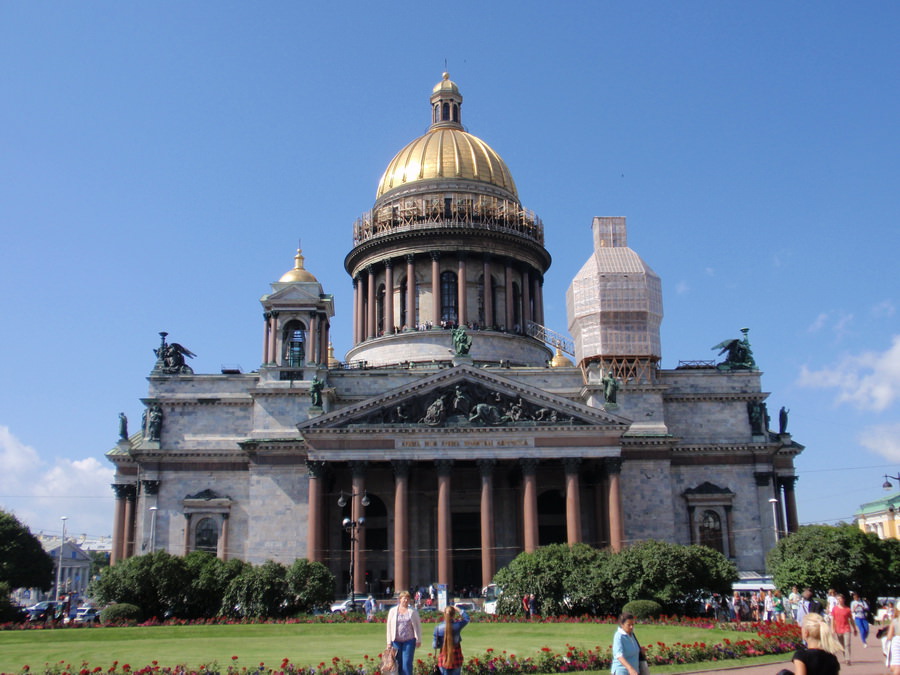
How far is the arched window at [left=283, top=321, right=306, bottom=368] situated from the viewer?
5947 centimetres

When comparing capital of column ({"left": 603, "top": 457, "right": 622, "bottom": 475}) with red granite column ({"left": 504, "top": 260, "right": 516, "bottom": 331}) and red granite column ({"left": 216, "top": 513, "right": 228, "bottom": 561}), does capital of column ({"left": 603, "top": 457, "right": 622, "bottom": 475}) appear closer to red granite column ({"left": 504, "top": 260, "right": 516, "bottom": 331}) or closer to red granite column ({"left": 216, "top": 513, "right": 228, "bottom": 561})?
red granite column ({"left": 504, "top": 260, "right": 516, "bottom": 331})

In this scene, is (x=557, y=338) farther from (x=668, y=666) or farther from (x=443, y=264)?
(x=668, y=666)

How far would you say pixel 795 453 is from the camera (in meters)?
63.0

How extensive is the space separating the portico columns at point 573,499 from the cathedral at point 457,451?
4.9 inches

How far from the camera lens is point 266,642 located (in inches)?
1186

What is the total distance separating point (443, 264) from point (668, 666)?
49525 millimetres

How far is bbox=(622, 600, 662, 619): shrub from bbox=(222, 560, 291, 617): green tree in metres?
14.9

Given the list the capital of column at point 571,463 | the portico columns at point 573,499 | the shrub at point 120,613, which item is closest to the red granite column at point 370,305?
the capital of column at point 571,463

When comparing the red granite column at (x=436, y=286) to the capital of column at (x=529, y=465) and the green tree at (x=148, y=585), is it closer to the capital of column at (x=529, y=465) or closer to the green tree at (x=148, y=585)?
the capital of column at (x=529, y=465)

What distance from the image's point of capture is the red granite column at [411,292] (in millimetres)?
69000

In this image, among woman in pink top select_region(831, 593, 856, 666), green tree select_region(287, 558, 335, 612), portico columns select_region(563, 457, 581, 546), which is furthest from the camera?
portico columns select_region(563, 457, 581, 546)

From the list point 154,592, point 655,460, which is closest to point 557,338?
point 655,460

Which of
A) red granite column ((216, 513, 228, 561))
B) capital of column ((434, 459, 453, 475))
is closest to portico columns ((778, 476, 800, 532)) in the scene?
capital of column ((434, 459, 453, 475))

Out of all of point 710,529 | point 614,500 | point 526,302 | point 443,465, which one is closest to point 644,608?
point 614,500
